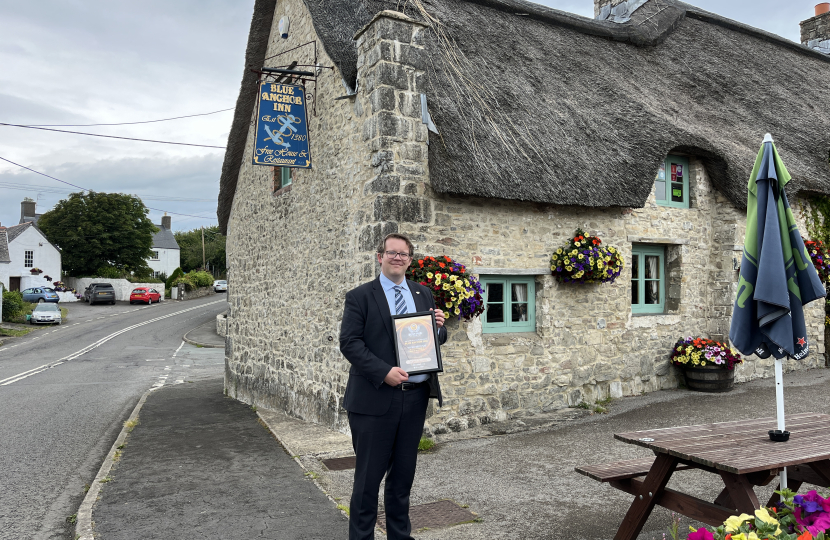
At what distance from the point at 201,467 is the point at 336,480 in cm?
165

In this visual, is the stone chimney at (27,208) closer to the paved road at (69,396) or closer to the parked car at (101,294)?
the parked car at (101,294)

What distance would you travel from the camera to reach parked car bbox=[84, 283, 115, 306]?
38.4 m

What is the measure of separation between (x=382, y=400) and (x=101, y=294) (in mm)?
40282

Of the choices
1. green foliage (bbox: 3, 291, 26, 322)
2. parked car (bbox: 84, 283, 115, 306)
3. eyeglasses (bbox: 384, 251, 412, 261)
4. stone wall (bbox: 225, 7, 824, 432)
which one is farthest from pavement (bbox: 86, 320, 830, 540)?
parked car (bbox: 84, 283, 115, 306)

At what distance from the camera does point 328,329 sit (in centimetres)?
776

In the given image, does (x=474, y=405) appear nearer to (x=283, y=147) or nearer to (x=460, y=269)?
(x=460, y=269)

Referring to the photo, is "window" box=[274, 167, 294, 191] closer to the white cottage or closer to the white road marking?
the white road marking

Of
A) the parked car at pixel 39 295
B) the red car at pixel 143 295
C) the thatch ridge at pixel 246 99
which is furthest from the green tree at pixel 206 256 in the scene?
the thatch ridge at pixel 246 99

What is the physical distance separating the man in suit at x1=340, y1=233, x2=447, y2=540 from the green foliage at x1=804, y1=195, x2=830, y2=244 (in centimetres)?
906

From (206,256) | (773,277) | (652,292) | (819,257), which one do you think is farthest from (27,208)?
A: (773,277)

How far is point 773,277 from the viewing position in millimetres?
3221

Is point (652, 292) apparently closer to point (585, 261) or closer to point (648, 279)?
point (648, 279)

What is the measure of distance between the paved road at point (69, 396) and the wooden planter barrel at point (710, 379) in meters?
7.73

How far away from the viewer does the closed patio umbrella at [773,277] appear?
324 centimetres
